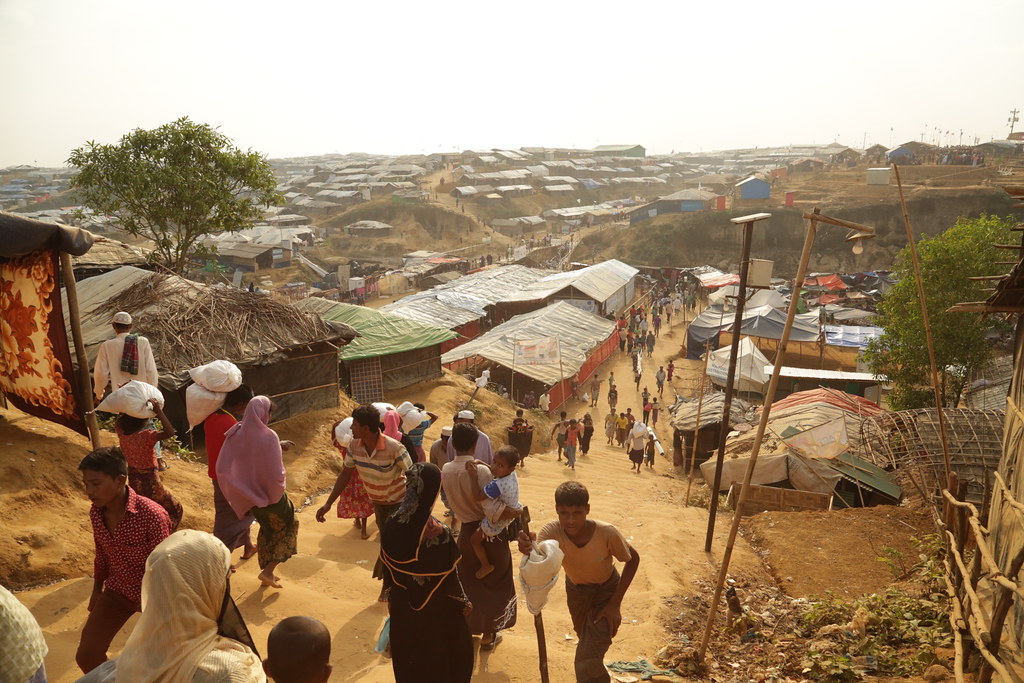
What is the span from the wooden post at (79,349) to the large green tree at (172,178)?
14.0m

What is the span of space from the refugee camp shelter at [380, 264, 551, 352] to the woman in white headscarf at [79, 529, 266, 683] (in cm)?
2015

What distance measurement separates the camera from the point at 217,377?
562 centimetres

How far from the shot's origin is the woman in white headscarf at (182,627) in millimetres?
2561

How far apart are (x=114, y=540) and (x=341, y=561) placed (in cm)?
316

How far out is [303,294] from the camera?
3775 cm

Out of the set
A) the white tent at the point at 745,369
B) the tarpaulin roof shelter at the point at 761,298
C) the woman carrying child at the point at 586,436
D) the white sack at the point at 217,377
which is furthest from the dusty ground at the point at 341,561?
the tarpaulin roof shelter at the point at 761,298

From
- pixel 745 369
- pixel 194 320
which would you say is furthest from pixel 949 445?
pixel 194 320

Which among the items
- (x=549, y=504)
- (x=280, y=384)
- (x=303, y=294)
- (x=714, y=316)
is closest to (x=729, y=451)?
(x=549, y=504)

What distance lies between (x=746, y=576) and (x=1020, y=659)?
370cm

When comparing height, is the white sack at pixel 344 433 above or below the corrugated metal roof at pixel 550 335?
above

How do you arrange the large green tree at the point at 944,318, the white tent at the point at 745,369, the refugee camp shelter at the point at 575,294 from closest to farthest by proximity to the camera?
the large green tree at the point at 944,318, the white tent at the point at 745,369, the refugee camp shelter at the point at 575,294

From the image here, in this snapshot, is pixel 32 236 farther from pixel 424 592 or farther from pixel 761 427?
pixel 761 427

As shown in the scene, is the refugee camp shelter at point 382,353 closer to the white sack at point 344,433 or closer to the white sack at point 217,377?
the white sack at point 344,433

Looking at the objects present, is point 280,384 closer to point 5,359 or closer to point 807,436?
point 5,359
